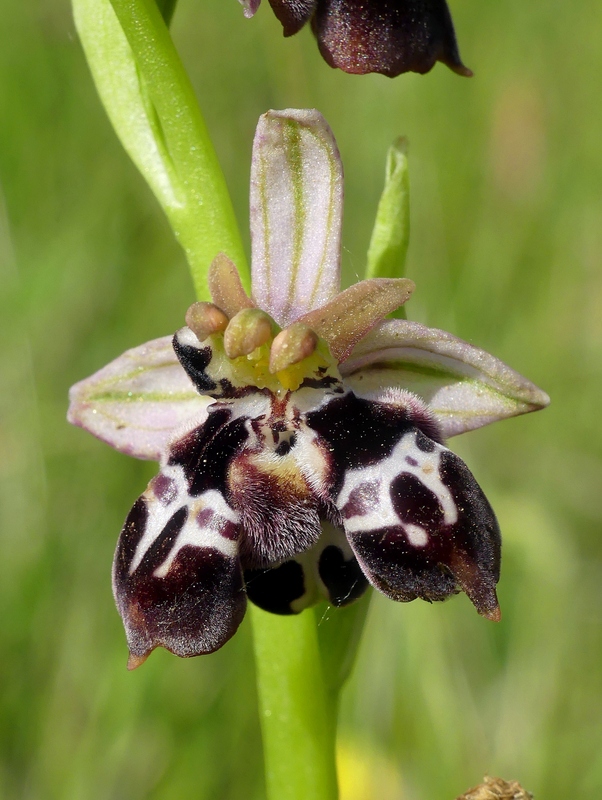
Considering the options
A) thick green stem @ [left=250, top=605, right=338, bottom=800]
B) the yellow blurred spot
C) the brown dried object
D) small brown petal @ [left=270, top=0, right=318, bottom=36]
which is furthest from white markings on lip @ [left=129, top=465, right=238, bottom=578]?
the yellow blurred spot

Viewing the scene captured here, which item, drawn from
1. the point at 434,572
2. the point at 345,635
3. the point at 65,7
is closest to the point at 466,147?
the point at 65,7

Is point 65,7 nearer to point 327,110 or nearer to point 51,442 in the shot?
point 327,110

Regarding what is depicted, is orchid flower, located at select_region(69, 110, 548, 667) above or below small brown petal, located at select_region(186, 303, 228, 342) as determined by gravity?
below

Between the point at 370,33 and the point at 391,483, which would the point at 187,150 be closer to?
the point at 370,33

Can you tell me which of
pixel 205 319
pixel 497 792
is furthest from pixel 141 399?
pixel 497 792

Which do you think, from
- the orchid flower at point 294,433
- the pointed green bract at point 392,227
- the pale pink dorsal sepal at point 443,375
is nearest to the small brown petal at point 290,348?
the orchid flower at point 294,433

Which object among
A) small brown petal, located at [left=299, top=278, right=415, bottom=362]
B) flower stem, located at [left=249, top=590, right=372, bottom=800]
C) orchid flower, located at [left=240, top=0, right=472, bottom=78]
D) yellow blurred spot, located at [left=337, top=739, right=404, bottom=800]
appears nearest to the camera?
small brown petal, located at [left=299, top=278, right=415, bottom=362]

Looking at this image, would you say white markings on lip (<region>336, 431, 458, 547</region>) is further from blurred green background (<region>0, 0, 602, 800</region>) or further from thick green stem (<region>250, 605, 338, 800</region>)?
blurred green background (<region>0, 0, 602, 800</region>)
